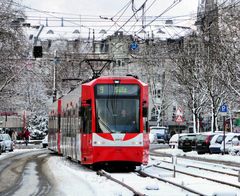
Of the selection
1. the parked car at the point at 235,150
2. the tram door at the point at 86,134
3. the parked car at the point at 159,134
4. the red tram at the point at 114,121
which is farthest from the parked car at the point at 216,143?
the parked car at the point at 159,134

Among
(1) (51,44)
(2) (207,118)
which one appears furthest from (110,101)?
(1) (51,44)

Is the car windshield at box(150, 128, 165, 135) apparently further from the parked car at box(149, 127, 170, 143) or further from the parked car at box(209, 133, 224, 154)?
the parked car at box(209, 133, 224, 154)

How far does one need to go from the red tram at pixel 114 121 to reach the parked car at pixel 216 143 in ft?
61.5

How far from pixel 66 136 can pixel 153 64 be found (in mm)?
55907

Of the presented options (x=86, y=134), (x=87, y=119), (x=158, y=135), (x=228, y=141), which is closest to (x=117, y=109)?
(x=87, y=119)

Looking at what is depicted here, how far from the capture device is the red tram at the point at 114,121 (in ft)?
81.9

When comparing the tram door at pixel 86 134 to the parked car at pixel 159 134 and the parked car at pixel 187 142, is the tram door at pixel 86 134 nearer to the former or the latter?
the parked car at pixel 187 142

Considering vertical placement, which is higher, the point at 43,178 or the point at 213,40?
the point at 213,40

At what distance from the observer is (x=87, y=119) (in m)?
25.7

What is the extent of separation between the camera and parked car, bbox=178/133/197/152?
49.2 meters

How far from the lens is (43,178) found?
23.1m

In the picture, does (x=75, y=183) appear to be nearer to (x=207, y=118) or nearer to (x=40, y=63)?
(x=40, y=63)

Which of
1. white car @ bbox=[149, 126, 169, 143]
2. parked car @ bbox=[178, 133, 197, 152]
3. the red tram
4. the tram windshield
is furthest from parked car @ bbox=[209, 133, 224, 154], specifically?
white car @ bbox=[149, 126, 169, 143]

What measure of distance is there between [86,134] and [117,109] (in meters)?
1.54
